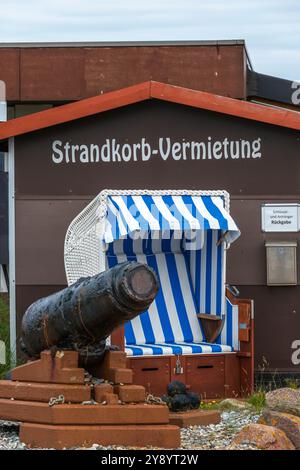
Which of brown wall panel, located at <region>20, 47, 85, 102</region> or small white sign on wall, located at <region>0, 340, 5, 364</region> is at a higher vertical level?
brown wall panel, located at <region>20, 47, 85, 102</region>

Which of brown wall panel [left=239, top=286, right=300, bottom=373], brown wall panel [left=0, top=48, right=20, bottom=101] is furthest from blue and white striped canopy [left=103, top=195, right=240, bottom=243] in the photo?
brown wall panel [left=0, top=48, right=20, bottom=101]

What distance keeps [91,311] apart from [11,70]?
48.6ft

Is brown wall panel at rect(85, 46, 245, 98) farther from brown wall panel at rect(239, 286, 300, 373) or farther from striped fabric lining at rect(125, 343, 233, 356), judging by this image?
striped fabric lining at rect(125, 343, 233, 356)

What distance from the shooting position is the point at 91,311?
344 inches

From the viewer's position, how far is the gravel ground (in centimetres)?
896

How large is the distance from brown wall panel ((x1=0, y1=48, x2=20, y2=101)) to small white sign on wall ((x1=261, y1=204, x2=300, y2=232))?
401 inches

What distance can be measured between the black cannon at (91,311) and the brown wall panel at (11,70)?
13662 millimetres

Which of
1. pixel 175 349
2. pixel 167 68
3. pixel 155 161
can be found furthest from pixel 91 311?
pixel 167 68

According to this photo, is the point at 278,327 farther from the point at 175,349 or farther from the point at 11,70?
the point at 11,70

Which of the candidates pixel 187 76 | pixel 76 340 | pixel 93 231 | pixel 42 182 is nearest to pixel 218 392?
pixel 93 231

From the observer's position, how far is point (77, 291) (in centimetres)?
896

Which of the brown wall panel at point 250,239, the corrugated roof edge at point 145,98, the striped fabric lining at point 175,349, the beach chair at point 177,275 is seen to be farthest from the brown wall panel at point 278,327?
the corrugated roof edge at point 145,98
